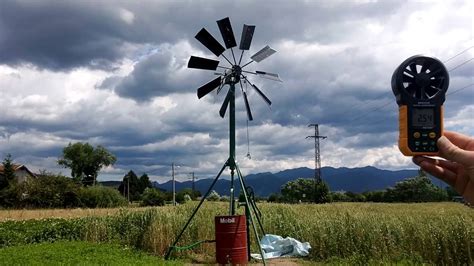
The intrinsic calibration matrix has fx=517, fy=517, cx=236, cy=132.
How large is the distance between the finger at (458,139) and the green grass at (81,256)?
10042 millimetres

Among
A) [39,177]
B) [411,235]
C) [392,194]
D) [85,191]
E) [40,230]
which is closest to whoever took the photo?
[411,235]

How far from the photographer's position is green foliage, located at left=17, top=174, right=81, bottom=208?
179 feet

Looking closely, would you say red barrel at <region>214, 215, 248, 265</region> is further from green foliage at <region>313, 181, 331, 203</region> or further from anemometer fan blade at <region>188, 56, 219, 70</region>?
green foliage at <region>313, 181, 331, 203</region>

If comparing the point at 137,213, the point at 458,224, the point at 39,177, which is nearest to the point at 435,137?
the point at 458,224

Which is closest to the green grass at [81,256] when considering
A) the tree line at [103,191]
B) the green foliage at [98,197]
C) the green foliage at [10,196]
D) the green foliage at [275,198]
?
the tree line at [103,191]

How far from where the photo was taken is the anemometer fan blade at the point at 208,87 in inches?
517

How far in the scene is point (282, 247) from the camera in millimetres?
14383

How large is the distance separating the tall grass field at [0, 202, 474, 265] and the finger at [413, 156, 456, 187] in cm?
856

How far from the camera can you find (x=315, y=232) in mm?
13844

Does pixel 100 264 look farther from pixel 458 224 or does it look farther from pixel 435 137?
pixel 435 137

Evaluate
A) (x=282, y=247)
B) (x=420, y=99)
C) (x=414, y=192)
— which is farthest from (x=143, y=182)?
(x=420, y=99)

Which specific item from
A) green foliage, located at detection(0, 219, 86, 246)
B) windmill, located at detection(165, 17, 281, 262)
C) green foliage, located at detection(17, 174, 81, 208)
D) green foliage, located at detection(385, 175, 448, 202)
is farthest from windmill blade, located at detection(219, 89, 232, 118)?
green foliage, located at detection(385, 175, 448, 202)

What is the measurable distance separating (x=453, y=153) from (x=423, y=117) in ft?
1.18

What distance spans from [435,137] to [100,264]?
1024 centimetres
